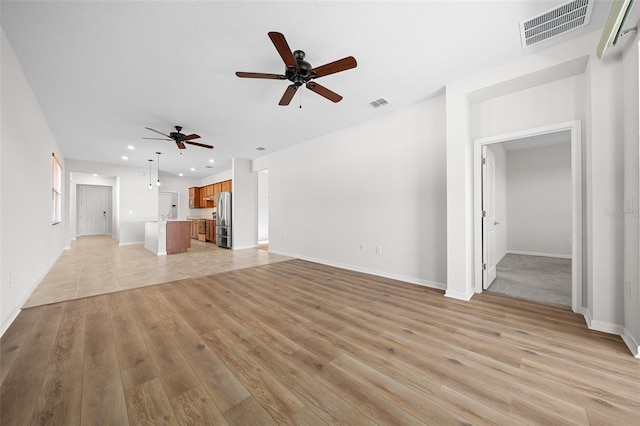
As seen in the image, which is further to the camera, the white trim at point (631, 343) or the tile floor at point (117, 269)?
the tile floor at point (117, 269)

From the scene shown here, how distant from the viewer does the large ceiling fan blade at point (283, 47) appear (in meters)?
1.86

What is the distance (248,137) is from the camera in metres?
5.31

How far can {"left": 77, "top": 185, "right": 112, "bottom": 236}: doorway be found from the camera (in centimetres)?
966

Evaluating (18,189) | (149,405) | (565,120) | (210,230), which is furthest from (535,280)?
(210,230)

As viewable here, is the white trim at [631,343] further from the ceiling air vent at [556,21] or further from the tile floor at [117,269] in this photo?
the tile floor at [117,269]

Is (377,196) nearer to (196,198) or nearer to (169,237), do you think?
(169,237)

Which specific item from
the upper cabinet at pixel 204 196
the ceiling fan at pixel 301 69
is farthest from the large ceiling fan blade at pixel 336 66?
the upper cabinet at pixel 204 196

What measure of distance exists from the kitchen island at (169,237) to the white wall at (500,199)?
25.8 ft

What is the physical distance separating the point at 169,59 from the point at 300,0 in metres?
1.66

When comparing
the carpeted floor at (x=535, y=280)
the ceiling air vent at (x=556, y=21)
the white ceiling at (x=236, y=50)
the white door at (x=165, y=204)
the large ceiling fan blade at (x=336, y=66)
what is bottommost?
the carpeted floor at (x=535, y=280)

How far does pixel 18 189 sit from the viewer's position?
268 cm

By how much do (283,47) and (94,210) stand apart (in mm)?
12207

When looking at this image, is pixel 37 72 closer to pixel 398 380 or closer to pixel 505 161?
pixel 398 380

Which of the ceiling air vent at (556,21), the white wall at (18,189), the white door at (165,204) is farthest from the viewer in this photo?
the white door at (165,204)
